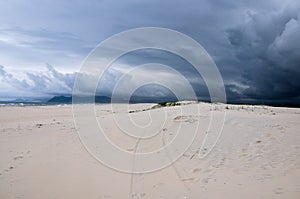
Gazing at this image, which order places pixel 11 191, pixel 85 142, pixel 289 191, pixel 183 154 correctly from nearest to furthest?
pixel 289 191 < pixel 11 191 < pixel 183 154 < pixel 85 142

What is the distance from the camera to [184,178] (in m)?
8.57

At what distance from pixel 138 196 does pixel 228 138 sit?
6275 millimetres

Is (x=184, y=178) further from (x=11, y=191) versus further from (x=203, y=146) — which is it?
(x=11, y=191)

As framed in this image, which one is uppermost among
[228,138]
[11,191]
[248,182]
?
[228,138]

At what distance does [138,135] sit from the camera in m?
15.9

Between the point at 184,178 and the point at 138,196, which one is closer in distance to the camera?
the point at 138,196

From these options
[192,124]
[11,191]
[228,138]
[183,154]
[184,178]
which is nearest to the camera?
[11,191]

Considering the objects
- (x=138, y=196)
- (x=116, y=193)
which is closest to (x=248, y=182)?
(x=138, y=196)

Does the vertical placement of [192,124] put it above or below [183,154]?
above

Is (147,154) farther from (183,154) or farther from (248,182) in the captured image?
(248,182)

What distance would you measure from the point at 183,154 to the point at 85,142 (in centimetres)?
586

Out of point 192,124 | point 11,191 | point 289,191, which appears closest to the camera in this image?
point 289,191

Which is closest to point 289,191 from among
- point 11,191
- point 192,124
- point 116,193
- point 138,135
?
point 116,193

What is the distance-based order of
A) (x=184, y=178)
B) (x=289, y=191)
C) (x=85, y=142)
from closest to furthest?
(x=289, y=191) → (x=184, y=178) → (x=85, y=142)
